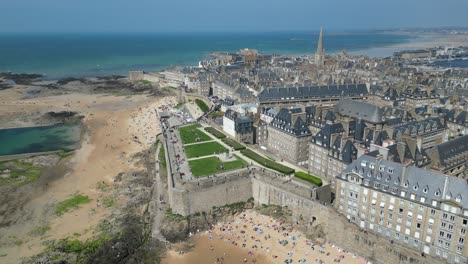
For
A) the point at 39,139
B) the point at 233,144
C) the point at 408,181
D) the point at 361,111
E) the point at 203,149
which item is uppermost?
the point at 361,111

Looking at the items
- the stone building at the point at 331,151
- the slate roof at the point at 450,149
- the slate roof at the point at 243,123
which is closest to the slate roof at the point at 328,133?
the stone building at the point at 331,151

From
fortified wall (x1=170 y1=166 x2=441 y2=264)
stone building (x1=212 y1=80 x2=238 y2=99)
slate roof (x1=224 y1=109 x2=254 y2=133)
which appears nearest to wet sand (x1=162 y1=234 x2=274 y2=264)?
fortified wall (x1=170 y1=166 x2=441 y2=264)

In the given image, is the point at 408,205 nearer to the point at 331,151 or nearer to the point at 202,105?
Answer: the point at 331,151

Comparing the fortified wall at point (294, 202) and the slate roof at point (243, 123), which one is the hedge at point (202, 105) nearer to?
the slate roof at point (243, 123)

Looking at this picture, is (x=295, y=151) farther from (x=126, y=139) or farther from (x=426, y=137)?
(x=126, y=139)

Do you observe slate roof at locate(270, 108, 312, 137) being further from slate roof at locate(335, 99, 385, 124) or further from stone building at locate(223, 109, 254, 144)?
slate roof at locate(335, 99, 385, 124)

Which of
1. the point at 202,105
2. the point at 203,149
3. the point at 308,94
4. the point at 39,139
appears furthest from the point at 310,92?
the point at 39,139
